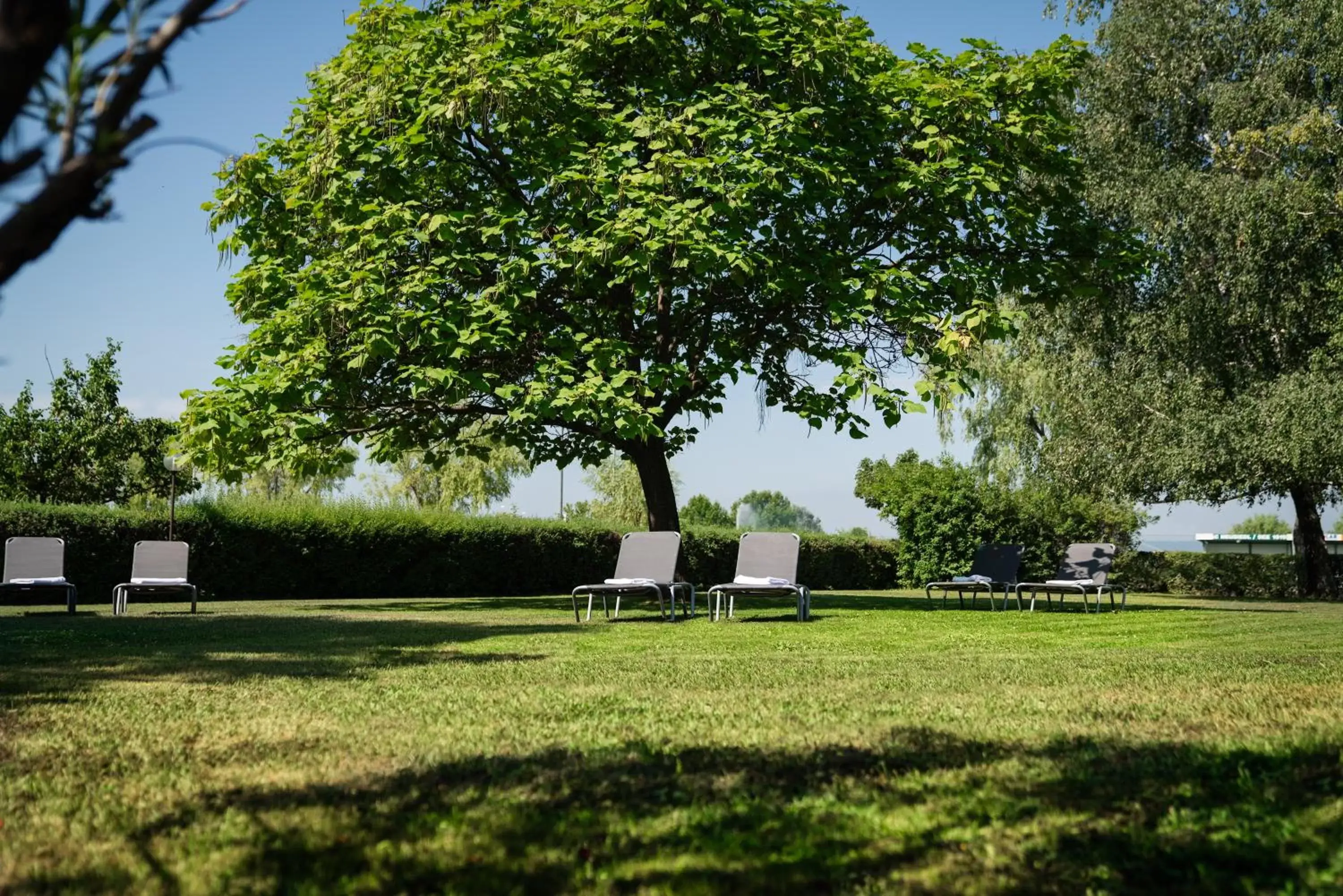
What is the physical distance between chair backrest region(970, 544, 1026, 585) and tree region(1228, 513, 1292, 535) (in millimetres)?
109527

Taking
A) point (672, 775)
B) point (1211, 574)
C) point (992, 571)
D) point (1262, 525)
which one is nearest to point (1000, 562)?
point (992, 571)

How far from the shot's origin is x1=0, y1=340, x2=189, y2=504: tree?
104ft

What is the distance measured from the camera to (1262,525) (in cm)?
12350

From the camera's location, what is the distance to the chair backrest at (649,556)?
46.0ft

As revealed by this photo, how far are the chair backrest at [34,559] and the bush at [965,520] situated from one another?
697 inches

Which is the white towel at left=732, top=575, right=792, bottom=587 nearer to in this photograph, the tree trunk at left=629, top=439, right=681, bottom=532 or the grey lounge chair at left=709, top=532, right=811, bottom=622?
the grey lounge chair at left=709, top=532, right=811, bottom=622

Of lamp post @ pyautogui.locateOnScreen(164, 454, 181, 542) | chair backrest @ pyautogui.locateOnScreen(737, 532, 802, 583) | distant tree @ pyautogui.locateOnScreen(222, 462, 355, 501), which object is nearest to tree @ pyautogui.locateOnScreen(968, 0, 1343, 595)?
chair backrest @ pyautogui.locateOnScreen(737, 532, 802, 583)

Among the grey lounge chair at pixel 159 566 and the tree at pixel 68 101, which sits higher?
the tree at pixel 68 101

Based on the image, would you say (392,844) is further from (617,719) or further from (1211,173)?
(1211,173)

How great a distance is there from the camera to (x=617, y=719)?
16.6 ft

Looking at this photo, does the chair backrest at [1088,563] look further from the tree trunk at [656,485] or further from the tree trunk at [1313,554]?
the tree trunk at [1313,554]

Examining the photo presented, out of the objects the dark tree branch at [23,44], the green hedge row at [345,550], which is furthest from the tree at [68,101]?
the green hedge row at [345,550]

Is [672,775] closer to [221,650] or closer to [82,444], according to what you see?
[221,650]

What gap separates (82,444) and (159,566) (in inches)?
699
